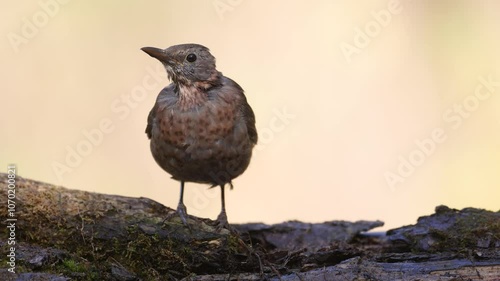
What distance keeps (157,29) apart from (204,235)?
467cm

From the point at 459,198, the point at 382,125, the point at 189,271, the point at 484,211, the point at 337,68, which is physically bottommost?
the point at 189,271

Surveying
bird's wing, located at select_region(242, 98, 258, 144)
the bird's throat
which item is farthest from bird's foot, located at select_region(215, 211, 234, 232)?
the bird's throat

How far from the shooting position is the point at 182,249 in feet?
13.5

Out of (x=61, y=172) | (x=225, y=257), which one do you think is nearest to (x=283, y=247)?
(x=225, y=257)

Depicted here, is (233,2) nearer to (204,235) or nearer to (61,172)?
(61,172)

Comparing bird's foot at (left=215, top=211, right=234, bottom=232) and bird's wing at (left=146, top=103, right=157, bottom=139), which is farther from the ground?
bird's wing at (left=146, top=103, right=157, bottom=139)

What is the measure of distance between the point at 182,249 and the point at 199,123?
1033mm

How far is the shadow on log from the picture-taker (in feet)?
12.7

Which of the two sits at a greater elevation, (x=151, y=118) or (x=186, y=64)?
(x=186, y=64)

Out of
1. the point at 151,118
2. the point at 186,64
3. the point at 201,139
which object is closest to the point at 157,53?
the point at 186,64

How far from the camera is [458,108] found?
8.02 metres

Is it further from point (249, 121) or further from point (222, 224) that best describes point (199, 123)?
point (222, 224)

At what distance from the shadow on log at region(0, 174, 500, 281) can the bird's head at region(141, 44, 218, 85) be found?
1.04 metres

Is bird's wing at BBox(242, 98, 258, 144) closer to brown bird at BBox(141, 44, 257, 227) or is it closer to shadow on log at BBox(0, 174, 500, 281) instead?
brown bird at BBox(141, 44, 257, 227)
